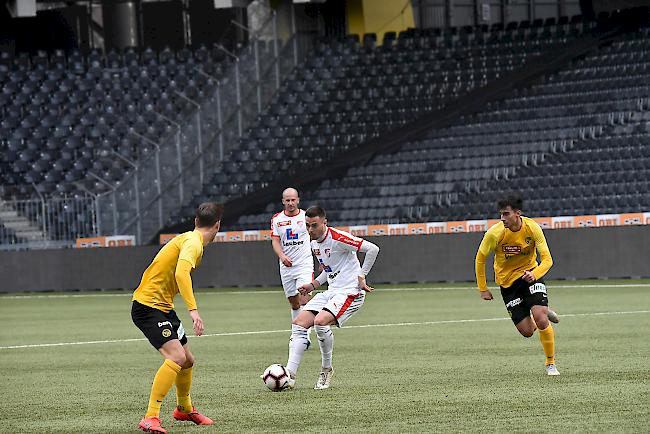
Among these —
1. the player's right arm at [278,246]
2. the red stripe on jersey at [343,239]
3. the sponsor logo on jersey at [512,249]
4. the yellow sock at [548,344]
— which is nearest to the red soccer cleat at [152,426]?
the red stripe on jersey at [343,239]

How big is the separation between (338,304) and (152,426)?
3697 millimetres

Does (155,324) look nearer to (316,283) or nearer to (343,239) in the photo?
(343,239)

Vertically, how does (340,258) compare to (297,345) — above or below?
above

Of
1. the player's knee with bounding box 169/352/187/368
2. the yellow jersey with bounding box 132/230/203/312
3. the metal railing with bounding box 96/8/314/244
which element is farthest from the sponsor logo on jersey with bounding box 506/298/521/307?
the metal railing with bounding box 96/8/314/244

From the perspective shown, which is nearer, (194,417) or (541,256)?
(194,417)

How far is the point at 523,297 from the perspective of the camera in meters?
14.3

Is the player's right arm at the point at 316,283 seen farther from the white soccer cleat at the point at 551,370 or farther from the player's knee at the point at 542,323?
the white soccer cleat at the point at 551,370

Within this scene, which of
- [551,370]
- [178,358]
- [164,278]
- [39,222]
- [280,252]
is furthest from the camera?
[39,222]

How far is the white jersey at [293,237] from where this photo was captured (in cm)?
1898

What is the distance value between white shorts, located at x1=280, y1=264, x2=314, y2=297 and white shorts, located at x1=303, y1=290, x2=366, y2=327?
5.43 m

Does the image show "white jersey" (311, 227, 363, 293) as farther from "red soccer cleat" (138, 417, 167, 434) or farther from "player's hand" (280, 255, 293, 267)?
"player's hand" (280, 255, 293, 267)

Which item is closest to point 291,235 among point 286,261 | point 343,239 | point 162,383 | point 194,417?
point 286,261

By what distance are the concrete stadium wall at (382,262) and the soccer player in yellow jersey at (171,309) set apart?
21.6 metres

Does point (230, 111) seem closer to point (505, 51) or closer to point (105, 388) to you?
point (505, 51)
